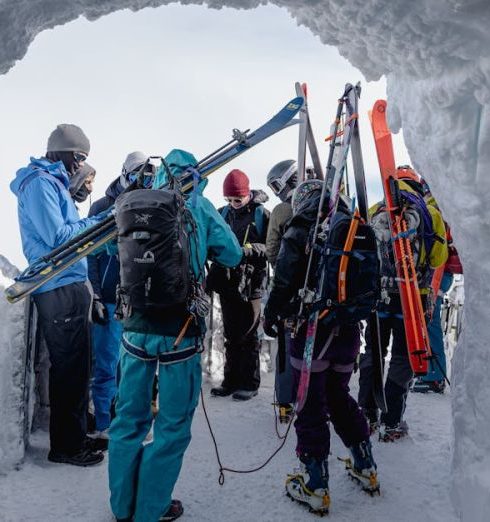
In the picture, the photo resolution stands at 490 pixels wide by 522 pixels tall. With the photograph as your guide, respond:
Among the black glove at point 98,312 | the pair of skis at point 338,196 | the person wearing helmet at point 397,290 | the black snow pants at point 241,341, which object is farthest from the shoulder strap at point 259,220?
the black glove at point 98,312

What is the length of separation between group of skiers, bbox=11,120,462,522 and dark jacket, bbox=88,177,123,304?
1 centimetres

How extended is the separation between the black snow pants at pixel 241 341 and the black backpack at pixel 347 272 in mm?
2231

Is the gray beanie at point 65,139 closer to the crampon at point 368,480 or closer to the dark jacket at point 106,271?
the dark jacket at point 106,271

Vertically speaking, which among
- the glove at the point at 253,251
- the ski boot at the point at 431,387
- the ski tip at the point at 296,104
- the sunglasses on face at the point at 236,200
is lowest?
the ski boot at the point at 431,387

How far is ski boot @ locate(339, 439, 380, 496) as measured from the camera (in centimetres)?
345

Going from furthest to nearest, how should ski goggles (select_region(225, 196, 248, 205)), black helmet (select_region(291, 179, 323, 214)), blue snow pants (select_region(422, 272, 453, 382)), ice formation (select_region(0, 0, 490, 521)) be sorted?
1. blue snow pants (select_region(422, 272, 453, 382))
2. ski goggles (select_region(225, 196, 248, 205))
3. black helmet (select_region(291, 179, 323, 214))
4. ice formation (select_region(0, 0, 490, 521))

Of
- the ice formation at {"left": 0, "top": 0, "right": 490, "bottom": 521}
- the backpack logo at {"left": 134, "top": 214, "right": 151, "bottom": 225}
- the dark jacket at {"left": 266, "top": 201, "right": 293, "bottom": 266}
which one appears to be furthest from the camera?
the dark jacket at {"left": 266, "top": 201, "right": 293, "bottom": 266}

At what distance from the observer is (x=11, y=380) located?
3697 mm

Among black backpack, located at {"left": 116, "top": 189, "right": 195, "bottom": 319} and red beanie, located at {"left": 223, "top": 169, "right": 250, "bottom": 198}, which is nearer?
black backpack, located at {"left": 116, "top": 189, "right": 195, "bottom": 319}

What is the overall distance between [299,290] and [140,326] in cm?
98

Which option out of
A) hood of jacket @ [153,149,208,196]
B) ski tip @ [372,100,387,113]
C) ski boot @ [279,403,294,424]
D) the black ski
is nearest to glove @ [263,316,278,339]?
the black ski

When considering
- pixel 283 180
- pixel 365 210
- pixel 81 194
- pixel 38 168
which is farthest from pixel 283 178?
pixel 38 168

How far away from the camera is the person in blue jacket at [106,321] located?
4355 mm

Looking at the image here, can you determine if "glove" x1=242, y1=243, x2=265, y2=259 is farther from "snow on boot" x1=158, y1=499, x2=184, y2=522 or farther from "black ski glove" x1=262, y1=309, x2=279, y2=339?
"snow on boot" x1=158, y1=499, x2=184, y2=522
